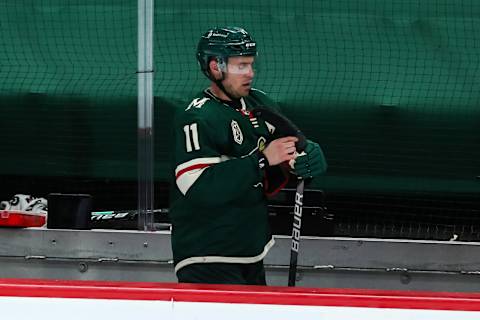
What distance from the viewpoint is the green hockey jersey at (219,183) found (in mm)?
2842

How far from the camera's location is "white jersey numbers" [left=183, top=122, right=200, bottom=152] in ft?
9.38

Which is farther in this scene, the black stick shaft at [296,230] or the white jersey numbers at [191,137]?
the black stick shaft at [296,230]

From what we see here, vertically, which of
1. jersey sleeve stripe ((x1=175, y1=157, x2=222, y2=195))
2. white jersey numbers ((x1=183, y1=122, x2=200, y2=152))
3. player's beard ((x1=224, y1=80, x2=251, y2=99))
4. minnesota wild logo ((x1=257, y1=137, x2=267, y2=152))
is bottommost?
jersey sleeve stripe ((x1=175, y1=157, x2=222, y2=195))

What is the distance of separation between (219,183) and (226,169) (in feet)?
0.14

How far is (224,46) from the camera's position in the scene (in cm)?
295

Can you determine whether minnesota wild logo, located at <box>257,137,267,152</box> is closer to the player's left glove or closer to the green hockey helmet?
the player's left glove

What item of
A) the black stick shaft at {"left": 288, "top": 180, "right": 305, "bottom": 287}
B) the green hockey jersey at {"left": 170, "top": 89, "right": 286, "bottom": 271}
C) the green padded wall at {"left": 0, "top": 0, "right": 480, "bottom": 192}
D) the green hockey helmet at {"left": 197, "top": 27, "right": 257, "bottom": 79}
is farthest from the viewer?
the green padded wall at {"left": 0, "top": 0, "right": 480, "bottom": 192}

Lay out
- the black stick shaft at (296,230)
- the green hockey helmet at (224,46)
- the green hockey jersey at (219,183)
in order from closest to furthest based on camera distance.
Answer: the green hockey jersey at (219,183) < the green hockey helmet at (224,46) < the black stick shaft at (296,230)

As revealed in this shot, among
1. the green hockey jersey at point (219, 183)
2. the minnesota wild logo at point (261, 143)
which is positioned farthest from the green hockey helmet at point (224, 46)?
the minnesota wild logo at point (261, 143)

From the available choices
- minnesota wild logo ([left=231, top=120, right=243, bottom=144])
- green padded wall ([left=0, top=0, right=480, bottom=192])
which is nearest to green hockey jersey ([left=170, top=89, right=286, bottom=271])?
minnesota wild logo ([left=231, top=120, right=243, bottom=144])

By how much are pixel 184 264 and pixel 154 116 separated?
1012mm

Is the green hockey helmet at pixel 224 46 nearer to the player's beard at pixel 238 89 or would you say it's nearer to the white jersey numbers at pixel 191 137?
the player's beard at pixel 238 89

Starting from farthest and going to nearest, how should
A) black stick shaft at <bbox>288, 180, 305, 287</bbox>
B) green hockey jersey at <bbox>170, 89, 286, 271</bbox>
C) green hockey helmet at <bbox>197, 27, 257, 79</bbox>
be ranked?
1. black stick shaft at <bbox>288, 180, 305, 287</bbox>
2. green hockey helmet at <bbox>197, 27, 257, 79</bbox>
3. green hockey jersey at <bbox>170, 89, 286, 271</bbox>

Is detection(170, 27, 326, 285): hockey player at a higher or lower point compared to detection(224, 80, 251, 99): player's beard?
lower
